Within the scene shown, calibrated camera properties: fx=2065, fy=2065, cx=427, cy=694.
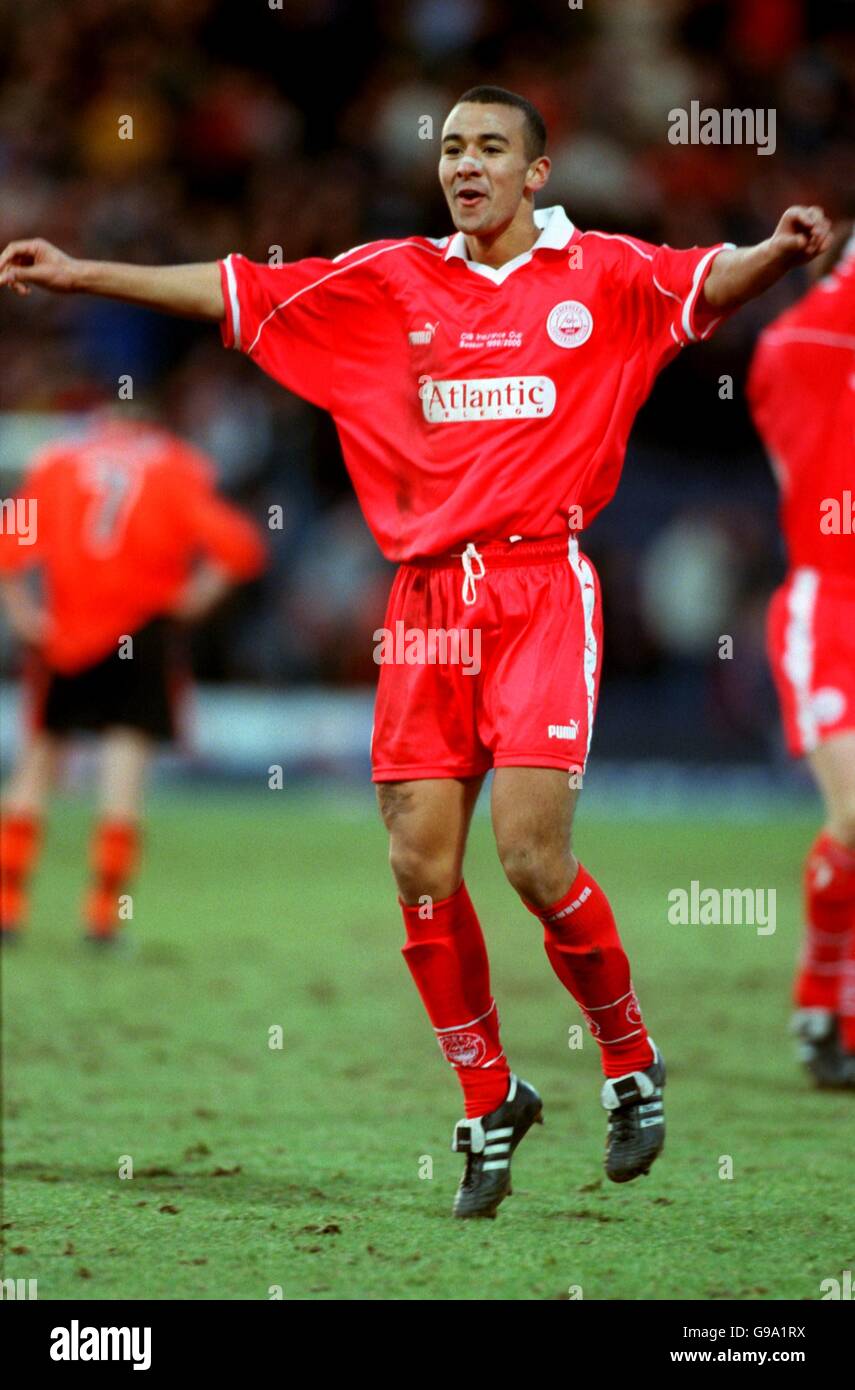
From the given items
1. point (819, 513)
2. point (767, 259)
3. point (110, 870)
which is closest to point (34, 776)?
point (110, 870)

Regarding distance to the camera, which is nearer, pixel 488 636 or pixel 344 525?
pixel 488 636

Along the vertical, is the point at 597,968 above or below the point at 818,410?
below

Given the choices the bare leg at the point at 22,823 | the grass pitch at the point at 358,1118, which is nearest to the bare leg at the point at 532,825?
the grass pitch at the point at 358,1118

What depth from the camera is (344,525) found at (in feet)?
54.2

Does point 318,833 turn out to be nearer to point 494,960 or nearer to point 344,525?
point 344,525

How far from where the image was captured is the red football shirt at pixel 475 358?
184 inches

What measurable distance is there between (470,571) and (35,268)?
1.18 metres

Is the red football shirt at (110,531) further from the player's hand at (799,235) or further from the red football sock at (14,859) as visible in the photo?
the player's hand at (799,235)

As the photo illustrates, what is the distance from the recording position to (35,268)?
459 cm

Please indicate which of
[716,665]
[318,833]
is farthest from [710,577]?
[318,833]

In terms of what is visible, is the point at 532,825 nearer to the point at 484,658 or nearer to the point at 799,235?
the point at 484,658

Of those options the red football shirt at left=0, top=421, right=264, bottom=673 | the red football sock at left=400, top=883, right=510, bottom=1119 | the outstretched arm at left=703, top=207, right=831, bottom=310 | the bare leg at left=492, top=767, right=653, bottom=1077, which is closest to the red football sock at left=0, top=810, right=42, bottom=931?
the red football shirt at left=0, top=421, right=264, bottom=673
